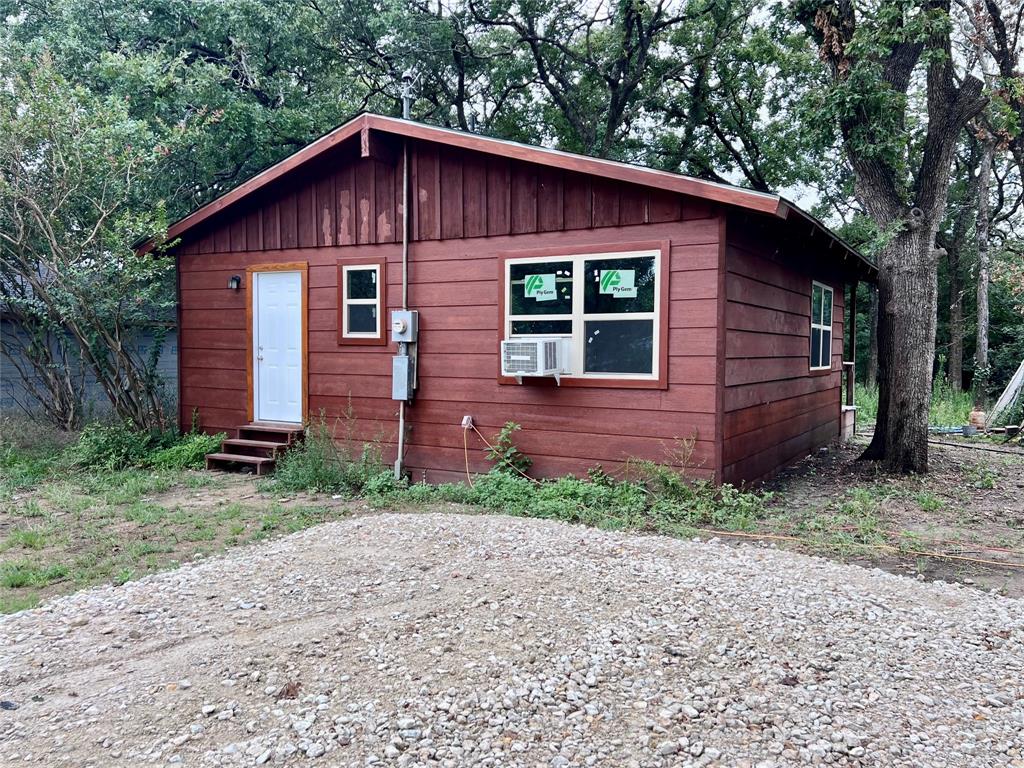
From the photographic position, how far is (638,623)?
3305mm

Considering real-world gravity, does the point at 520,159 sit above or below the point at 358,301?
above

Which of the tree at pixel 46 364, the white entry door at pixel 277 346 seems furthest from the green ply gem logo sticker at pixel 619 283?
the tree at pixel 46 364

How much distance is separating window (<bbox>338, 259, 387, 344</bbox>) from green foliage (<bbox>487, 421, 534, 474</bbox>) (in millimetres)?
1700

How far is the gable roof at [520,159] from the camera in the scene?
5598 millimetres

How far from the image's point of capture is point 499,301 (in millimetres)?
6855

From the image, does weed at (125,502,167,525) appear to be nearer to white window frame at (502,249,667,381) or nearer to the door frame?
the door frame

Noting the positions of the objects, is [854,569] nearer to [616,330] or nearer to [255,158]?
[616,330]

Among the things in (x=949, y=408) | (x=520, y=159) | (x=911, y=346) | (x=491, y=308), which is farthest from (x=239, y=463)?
(x=949, y=408)

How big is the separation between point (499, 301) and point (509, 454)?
4.80ft

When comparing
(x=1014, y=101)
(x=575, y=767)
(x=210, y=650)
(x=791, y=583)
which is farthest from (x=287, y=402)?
(x=1014, y=101)

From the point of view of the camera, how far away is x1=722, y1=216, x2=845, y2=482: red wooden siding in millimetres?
6215

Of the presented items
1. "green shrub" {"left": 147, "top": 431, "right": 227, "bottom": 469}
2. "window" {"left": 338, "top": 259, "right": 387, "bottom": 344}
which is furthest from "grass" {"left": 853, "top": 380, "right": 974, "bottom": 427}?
"green shrub" {"left": 147, "top": 431, "right": 227, "bottom": 469}

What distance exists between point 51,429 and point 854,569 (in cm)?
1008

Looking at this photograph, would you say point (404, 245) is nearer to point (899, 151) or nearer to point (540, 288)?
point (540, 288)
